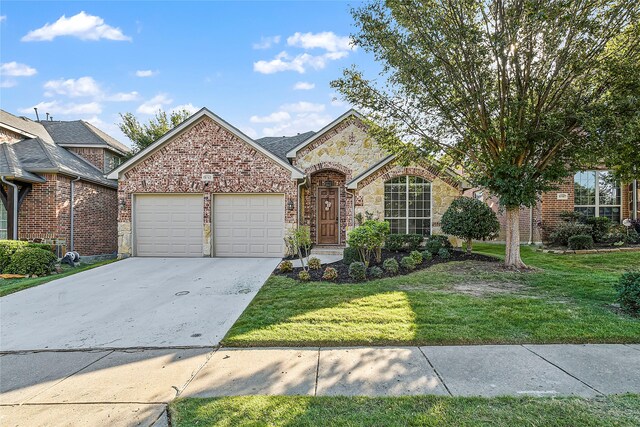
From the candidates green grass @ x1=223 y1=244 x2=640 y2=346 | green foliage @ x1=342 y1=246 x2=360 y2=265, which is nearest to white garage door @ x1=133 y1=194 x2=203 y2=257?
green grass @ x1=223 y1=244 x2=640 y2=346

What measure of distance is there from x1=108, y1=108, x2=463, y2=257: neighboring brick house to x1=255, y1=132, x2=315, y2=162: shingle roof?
124 inches

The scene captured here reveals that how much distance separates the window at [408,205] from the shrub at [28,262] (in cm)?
1114

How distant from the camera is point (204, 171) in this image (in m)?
11.9

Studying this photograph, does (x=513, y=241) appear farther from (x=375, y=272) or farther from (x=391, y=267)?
(x=375, y=272)

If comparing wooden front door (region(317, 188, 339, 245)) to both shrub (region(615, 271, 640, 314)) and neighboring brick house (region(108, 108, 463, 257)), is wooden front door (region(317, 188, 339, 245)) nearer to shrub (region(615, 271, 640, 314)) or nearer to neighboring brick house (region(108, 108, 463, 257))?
neighboring brick house (region(108, 108, 463, 257))

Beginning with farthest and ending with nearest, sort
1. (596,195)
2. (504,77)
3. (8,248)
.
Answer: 1. (596,195)
2. (8,248)
3. (504,77)

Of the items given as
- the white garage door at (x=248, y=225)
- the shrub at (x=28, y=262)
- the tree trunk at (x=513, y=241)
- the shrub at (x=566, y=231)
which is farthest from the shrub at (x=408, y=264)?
the shrub at (x=28, y=262)

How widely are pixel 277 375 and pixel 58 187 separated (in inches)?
493

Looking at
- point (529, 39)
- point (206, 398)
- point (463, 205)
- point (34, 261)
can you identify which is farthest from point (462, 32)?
point (34, 261)

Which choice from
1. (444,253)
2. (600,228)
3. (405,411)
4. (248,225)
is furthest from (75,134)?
(600,228)

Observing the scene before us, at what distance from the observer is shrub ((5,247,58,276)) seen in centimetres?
936

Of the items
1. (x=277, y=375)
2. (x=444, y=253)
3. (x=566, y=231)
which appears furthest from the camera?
(x=566, y=231)

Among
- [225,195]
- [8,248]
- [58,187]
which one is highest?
[58,187]

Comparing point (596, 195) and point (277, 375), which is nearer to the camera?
point (277, 375)
